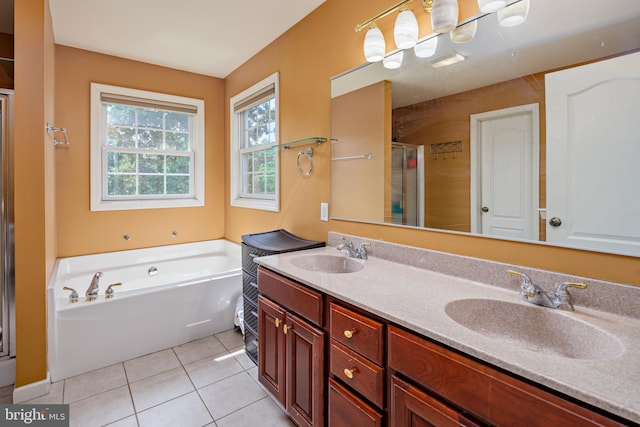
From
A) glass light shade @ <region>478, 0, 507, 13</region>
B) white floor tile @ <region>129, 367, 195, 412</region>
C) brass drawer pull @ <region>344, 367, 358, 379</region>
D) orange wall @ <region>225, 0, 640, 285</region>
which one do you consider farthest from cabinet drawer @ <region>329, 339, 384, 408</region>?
glass light shade @ <region>478, 0, 507, 13</region>

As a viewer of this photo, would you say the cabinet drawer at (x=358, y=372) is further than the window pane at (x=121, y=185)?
No

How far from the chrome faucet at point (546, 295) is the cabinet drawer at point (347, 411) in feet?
2.20

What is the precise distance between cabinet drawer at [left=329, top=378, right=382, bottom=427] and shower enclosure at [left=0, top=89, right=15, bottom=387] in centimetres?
218

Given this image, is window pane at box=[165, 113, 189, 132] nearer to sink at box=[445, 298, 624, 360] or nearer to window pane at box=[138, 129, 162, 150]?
window pane at box=[138, 129, 162, 150]

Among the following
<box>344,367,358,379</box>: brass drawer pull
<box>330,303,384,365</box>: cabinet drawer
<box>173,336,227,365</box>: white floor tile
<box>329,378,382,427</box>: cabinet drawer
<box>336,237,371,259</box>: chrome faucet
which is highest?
<box>336,237,371,259</box>: chrome faucet

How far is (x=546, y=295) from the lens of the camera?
1.08 metres

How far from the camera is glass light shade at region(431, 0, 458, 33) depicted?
1.37 meters

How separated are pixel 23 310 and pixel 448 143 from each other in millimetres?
2609

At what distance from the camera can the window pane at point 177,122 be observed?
3491 mm

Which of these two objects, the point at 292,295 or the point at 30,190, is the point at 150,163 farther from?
the point at 292,295

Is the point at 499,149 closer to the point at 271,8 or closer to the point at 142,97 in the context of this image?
the point at 271,8

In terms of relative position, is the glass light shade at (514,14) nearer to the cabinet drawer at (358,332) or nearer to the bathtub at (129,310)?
the cabinet drawer at (358,332)

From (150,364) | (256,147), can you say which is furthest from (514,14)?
(150,364)

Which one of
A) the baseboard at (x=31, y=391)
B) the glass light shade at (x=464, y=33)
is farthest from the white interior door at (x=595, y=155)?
the baseboard at (x=31, y=391)
